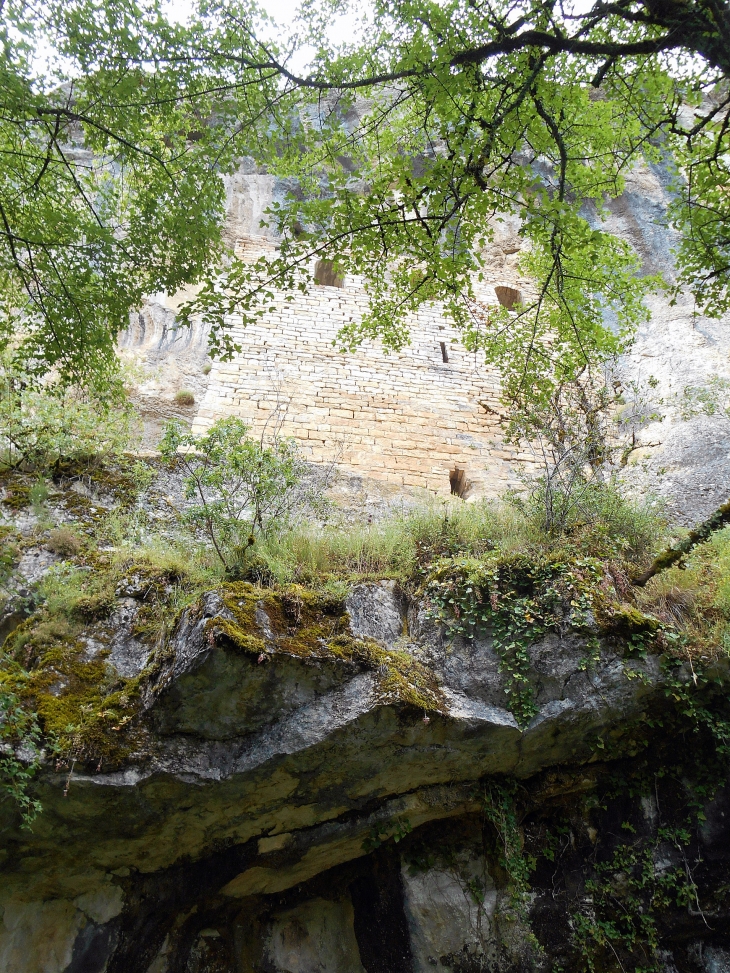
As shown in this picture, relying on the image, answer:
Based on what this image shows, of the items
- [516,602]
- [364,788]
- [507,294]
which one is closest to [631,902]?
[364,788]

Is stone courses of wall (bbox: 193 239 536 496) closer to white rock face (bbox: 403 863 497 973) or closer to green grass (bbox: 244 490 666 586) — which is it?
green grass (bbox: 244 490 666 586)

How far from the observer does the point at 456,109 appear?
4500 millimetres

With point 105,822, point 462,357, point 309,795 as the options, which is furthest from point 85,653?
point 462,357

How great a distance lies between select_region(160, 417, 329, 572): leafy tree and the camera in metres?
5.24

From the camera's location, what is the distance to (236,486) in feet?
18.7

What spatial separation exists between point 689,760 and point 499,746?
1505mm

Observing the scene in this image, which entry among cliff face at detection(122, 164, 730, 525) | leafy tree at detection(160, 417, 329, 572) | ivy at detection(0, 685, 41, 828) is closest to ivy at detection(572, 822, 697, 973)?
leafy tree at detection(160, 417, 329, 572)

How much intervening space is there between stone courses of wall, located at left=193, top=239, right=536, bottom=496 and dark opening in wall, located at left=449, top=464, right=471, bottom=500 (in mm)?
75

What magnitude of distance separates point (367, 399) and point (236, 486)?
4.03 m

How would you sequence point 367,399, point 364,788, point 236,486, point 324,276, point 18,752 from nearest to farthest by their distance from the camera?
1. point 18,752
2. point 364,788
3. point 236,486
4. point 367,399
5. point 324,276

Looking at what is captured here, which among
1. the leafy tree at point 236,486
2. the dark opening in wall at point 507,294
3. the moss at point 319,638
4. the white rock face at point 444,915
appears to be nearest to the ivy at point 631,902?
the white rock face at point 444,915

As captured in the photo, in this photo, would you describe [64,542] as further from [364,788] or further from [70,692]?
[364,788]

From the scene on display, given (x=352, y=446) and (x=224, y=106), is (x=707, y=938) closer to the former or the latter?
(x=352, y=446)

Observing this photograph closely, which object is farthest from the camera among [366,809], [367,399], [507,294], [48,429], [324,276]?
[507,294]
